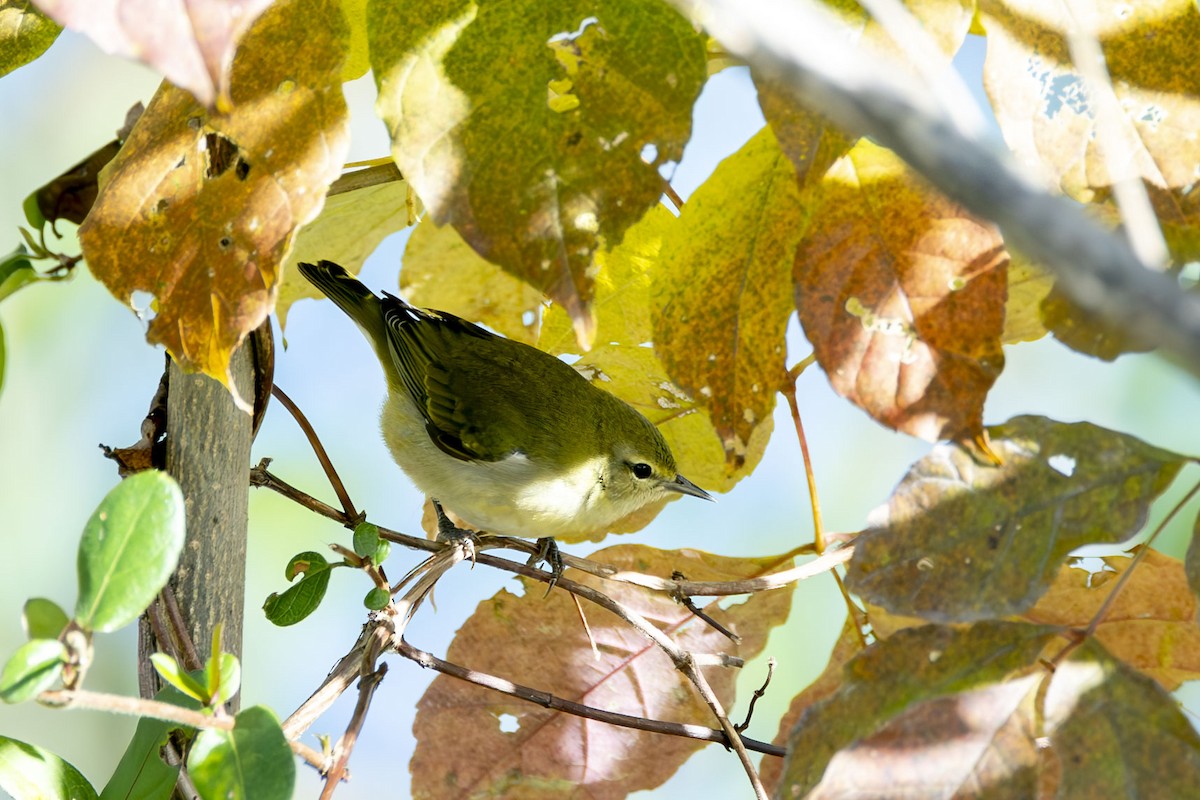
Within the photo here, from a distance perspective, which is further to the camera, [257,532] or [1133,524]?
[257,532]

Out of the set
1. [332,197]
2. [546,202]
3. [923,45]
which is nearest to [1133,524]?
[923,45]

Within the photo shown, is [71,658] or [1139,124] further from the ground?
[1139,124]

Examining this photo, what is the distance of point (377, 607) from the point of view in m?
1.22

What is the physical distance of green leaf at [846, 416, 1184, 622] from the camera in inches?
35.9

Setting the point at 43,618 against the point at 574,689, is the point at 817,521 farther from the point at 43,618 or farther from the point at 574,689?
the point at 43,618

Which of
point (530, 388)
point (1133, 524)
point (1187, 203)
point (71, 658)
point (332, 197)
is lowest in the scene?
point (71, 658)

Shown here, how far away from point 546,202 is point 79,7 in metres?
0.39

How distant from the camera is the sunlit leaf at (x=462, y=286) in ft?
4.51

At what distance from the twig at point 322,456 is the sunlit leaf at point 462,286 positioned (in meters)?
0.23

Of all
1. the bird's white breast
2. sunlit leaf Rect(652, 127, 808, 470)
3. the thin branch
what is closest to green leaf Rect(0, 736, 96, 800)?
sunlit leaf Rect(652, 127, 808, 470)

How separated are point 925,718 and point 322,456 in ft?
3.07

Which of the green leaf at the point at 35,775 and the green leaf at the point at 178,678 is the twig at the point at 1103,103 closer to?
the green leaf at the point at 178,678

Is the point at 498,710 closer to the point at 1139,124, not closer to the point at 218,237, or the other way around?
the point at 218,237

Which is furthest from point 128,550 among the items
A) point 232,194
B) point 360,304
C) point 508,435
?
point 360,304
